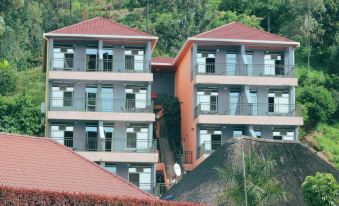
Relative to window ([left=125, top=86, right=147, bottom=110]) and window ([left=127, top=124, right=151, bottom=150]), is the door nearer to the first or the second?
window ([left=125, top=86, right=147, bottom=110])

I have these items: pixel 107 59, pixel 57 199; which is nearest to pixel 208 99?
pixel 107 59

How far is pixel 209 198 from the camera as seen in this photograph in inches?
2032

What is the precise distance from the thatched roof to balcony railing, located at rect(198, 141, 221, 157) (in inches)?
441

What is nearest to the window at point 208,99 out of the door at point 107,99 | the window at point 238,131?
the window at point 238,131

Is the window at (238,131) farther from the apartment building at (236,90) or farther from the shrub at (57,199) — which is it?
the shrub at (57,199)

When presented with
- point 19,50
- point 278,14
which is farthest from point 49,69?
point 278,14

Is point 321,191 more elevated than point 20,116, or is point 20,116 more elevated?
point 20,116

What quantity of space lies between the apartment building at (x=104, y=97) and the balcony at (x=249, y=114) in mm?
3478

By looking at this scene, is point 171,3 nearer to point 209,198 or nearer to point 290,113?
point 290,113

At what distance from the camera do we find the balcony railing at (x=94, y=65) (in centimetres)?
6894

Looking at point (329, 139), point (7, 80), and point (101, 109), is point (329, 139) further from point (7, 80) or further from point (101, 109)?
point (7, 80)

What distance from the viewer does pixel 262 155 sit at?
5466cm

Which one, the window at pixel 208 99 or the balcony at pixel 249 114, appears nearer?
the balcony at pixel 249 114

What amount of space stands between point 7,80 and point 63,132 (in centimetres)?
1150
